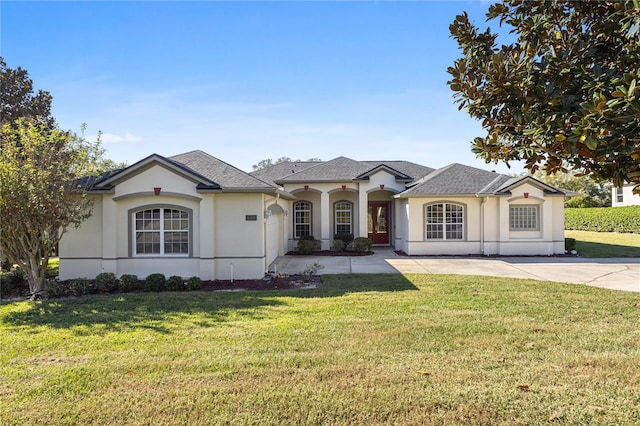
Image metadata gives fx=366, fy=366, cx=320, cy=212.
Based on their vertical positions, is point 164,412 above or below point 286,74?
below

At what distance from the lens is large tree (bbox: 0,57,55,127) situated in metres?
19.4

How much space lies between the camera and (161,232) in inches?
490

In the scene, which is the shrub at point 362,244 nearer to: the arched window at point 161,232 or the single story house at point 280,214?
the single story house at point 280,214

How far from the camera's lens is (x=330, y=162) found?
2338cm

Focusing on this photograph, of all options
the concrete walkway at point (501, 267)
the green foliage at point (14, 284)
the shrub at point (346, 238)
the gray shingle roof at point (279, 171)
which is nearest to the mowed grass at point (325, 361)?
the green foliage at point (14, 284)

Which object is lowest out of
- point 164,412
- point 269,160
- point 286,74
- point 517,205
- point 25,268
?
point 164,412

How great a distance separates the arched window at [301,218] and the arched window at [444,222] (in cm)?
→ 697

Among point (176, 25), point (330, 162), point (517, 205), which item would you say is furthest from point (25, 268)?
point (517, 205)

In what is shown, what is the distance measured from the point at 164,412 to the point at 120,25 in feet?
33.1

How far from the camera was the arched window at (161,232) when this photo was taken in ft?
40.8

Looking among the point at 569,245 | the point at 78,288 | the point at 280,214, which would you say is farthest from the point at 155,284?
the point at 569,245

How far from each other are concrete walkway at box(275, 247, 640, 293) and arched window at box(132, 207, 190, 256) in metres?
3.98

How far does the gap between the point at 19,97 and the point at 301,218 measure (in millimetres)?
16929

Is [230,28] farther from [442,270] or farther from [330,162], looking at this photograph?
[330,162]
